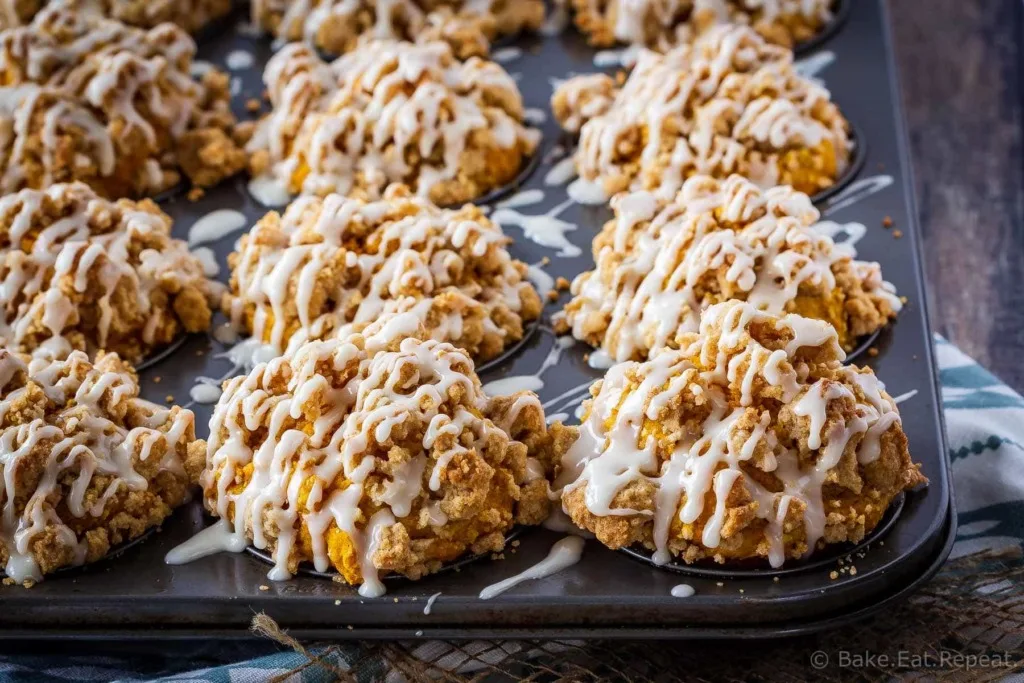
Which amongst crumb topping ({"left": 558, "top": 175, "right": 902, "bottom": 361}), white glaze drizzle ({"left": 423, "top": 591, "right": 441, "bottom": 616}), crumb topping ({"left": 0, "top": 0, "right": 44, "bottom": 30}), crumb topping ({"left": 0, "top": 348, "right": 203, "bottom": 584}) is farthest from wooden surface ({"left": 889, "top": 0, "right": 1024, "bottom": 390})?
crumb topping ({"left": 0, "top": 0, "right": 44, "bottom": 30})

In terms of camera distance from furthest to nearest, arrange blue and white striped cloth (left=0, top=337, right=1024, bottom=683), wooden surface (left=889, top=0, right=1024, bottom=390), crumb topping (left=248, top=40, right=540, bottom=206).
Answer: wooden surface (left=889, top=0, right=1024, bottom=390) → crumb topping (left=248, top=40, right=540, bottom=206) → blue and white striped cloth (left=0, top=337, right=1024, bottom=683)

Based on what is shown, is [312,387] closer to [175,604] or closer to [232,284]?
[175,604]

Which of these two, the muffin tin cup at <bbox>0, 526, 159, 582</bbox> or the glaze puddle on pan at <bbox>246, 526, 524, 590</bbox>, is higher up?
the glaze puddle on pan at <bbox>246, 526, 524, 590</bbox>

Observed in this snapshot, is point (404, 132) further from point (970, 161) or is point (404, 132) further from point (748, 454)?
point (970, 161)

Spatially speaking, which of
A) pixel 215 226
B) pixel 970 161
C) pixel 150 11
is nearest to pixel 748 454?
pixel 215 226

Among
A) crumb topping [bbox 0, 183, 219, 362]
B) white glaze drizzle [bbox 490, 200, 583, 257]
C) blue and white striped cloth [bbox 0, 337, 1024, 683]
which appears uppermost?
crumb topping [bbox 0, 183, 219, 362]

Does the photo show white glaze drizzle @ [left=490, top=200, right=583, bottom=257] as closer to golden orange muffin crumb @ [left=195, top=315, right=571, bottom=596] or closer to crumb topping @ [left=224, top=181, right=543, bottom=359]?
crumb topping @ [left=224, top=181, right=543, bottom=359]

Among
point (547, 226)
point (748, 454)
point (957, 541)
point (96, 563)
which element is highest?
point (748, 454)

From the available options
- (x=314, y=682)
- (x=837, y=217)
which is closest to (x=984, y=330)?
(x=837, y=217)
